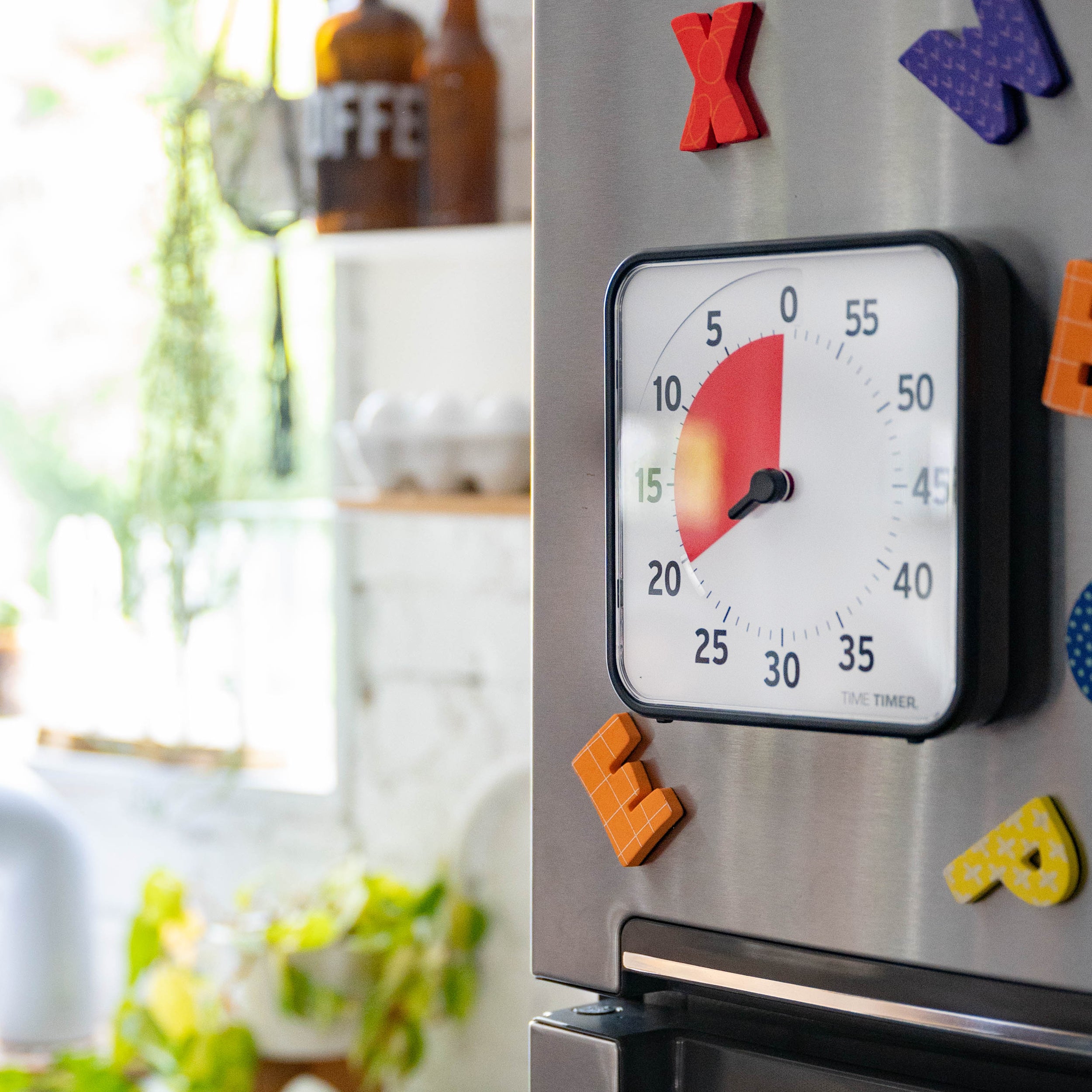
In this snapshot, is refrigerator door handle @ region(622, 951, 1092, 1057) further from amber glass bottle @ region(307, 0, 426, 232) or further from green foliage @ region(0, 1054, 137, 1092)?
green foliage @ region(0, 1054, 137, 1092)

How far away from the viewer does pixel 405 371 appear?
1646 millimetres

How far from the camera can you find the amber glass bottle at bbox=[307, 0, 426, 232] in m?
1.36

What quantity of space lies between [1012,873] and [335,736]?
4.39 ft

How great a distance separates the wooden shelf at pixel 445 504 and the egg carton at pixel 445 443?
0.4 inches

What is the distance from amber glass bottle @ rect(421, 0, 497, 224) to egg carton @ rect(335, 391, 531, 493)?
20 cm

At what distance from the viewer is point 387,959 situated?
149 cm

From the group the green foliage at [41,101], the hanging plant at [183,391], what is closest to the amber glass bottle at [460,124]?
the hanging plant at [183,391]

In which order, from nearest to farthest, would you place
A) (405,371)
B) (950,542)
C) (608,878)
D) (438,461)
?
1. (950,542)
2. (608,878)
3. (438,461)
4. (405,371)

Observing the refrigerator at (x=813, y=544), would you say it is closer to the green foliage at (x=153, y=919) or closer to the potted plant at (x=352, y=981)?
the potted plant at (x=352, y=981)

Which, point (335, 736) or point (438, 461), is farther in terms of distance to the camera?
point (335, 736)

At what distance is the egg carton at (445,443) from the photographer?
4.36ft

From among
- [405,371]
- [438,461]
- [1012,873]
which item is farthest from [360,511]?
[1012,873]

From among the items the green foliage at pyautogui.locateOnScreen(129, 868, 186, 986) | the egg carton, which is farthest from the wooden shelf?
Result: the green foliage at pyautogui.locateOnScreen(129, 868, 186, 986)

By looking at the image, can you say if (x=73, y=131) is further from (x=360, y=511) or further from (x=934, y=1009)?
(x=934, y=1009)
